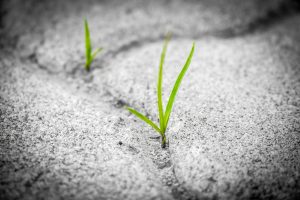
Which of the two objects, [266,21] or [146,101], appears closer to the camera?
[146,101]

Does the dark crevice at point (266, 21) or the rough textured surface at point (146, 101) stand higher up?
the dark crevice at point (266, 21)

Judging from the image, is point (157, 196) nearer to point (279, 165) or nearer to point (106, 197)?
point (106, 197)

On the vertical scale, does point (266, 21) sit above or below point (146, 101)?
above

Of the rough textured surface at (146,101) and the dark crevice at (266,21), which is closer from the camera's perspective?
the rough textured surface at (146,101)

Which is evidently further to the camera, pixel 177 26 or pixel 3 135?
pixel 177 26

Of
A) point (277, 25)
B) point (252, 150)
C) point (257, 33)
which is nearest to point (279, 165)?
point (252, 150)

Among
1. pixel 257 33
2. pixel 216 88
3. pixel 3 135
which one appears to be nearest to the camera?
pixel 3 135

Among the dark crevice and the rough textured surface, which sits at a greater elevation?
the dark crevice

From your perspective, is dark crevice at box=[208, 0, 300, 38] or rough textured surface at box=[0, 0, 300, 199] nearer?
rough textured surface at box=[0, 0, 300, 199]
